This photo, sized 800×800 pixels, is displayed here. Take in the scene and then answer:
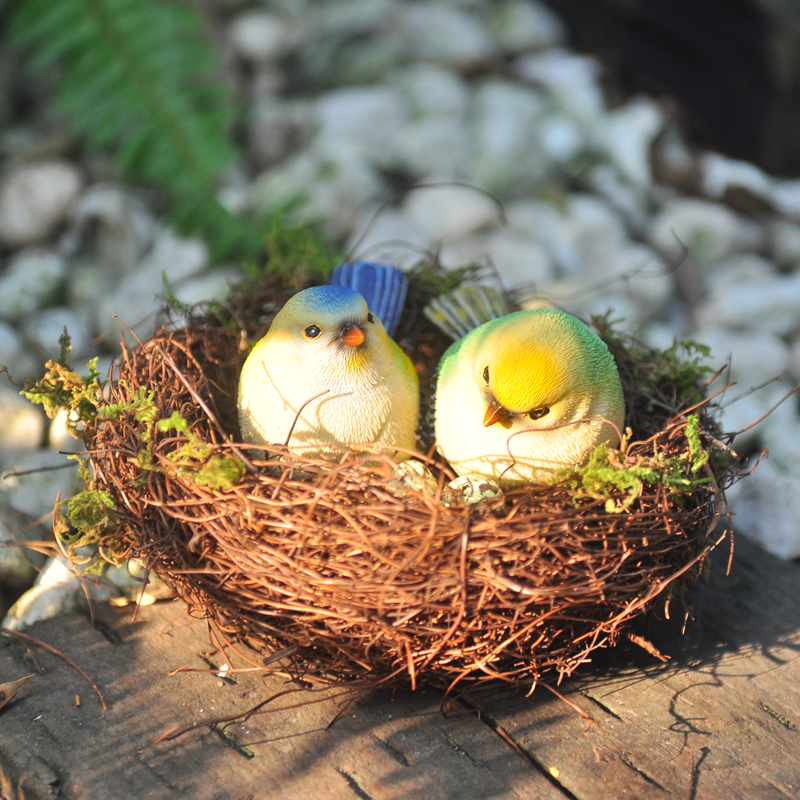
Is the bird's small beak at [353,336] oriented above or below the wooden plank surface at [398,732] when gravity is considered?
above

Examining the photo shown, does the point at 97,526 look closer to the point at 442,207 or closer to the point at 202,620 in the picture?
the point at 202,620

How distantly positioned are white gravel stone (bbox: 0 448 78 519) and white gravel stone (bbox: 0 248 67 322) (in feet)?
3.21

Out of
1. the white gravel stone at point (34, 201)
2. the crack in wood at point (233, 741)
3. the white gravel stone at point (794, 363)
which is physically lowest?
the white gravel stone at point (794, 363)

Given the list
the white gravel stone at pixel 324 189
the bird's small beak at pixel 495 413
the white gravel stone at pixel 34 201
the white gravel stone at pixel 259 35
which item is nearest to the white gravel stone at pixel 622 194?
the white gravel stone at pixel 324 189

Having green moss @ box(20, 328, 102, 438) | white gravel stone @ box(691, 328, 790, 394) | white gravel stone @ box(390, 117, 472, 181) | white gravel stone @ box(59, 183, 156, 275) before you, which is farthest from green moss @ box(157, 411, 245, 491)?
white gravel stone @ box(390, 117, 472, 181)

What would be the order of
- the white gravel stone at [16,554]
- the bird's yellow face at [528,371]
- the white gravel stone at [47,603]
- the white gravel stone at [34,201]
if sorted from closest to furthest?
the bird's yellow face at [528,371] → the white gravel stone at [47,603] → the white gravel stone at [16,554] → the white gravel stone at [34,201]

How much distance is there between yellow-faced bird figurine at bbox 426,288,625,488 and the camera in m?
1.43

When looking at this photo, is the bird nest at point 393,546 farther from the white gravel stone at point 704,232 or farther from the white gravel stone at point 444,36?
the white gravel stone at point 444,36

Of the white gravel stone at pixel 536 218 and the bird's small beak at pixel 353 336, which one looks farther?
the white gravel stone at pixel 536 218

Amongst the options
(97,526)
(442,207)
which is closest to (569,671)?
(97,526)

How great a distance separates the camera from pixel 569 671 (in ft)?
4.73

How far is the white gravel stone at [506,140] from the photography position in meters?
4.05

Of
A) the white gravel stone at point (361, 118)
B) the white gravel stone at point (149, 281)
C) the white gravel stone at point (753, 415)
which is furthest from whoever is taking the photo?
the white gravel stone at point (361, 118)

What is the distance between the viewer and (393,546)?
1.33 meters
